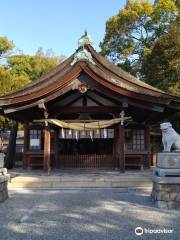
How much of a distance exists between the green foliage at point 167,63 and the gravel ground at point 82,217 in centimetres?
1428

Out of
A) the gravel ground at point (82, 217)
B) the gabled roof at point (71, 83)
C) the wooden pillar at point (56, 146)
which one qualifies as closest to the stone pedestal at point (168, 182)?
the gravel ground at point (82, 217)

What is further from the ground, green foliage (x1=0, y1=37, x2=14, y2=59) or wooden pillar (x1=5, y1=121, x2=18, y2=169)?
green foliage (x1=0, y1=37, x2=14, y2=59)

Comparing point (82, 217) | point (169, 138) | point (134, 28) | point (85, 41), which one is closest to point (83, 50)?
point (85, 41)

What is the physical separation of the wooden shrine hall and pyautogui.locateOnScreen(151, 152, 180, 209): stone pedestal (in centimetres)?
457

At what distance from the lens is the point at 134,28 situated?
1324 inches

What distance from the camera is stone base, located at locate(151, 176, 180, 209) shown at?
810 cm

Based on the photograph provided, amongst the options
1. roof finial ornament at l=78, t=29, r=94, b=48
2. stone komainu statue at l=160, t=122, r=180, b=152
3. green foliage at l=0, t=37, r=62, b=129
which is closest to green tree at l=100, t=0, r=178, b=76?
green foliage at l=0, t=37, r=62, b=129

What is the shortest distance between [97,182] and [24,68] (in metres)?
28.2

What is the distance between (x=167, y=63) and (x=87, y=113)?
11.0 m

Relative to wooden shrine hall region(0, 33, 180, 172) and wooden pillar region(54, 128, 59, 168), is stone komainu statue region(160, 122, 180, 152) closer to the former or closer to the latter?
wooden shrine hall region(0, 33, 180, 172)

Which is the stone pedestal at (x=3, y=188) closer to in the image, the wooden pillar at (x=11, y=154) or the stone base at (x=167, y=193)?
the stone base at (x=167, y=193)

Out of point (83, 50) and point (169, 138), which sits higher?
point (83, 50)

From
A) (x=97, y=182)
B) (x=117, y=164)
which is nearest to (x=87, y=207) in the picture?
(x=97, y=182)

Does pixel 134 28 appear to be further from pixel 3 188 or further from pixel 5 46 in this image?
pixel 3 188
